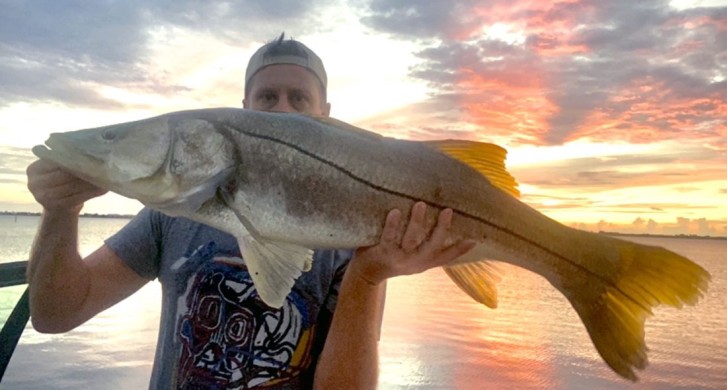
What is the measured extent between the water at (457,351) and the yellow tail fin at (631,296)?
359cm

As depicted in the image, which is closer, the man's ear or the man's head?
the man's head

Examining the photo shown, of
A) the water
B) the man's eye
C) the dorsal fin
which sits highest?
the man's eye

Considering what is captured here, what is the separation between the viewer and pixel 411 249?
2.62m

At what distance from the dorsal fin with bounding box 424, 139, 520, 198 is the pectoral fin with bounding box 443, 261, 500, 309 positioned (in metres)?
0.40

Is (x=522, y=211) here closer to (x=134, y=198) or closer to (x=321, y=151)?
(x=321, y=151)

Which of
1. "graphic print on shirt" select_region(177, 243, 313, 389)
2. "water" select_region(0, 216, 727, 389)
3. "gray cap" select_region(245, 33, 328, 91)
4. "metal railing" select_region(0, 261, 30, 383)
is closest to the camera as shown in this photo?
"graphic print on shirt" select_region(177, 243, 313, 389)

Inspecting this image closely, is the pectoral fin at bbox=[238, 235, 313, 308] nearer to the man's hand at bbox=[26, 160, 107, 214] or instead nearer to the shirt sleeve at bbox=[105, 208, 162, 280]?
the man's hand at bbox=[26, 160, 107, 214]

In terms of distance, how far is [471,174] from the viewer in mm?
2699

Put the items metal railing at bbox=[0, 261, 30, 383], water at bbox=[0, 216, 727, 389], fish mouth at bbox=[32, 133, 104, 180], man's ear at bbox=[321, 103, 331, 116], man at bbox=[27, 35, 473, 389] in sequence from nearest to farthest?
fish mouth at bbox=[32, 133, 104, 180], man at bbox=[27, 35, 473, 389], metal railing at bbox=[0, 261, 30, 383], man's ear at bbox=[321, 103, 331, 116], water at bbox=[0, 216, 727, 389]

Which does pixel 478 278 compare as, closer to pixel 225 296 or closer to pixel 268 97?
pixel 225 296

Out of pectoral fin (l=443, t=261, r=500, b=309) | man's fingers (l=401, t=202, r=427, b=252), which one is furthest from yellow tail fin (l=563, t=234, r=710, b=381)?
man's fingers (l=401, t=202, r=427, b=252)

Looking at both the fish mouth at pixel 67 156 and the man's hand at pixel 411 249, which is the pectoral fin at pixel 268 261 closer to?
the man's hand at pixel 411 249

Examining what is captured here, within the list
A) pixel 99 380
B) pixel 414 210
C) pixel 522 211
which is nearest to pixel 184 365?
pixel 414 210

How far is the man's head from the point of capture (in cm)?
349
